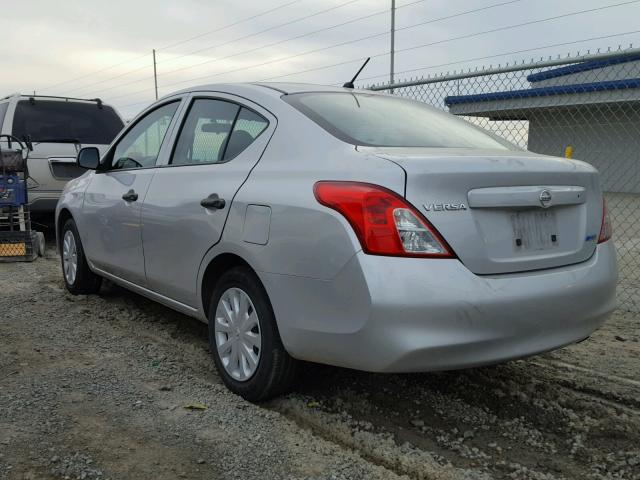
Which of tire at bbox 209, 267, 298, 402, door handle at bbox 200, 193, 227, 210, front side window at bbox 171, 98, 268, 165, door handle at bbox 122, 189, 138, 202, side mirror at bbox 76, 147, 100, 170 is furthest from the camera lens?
side mirror at bbox 76, 147, 100, 170

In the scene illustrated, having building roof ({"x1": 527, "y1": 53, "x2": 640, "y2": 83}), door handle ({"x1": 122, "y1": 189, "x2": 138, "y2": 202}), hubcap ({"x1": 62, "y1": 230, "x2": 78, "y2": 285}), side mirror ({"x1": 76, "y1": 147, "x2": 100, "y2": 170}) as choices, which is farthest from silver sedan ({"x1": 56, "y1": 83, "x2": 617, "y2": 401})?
building roof ({"x1": 527, "y1": 53, "x2": 640, "y2": 83})

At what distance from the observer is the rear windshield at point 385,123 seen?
308cm

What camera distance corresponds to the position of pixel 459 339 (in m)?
2.48

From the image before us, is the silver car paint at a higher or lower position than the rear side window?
lower

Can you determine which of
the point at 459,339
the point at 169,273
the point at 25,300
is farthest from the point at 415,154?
the point at 25,300

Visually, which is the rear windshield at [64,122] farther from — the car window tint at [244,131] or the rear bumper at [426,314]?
the rear bumper at [426,314]

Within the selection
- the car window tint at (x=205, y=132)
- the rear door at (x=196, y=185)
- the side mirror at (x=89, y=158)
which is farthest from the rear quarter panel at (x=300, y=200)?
the side mirror at (x=89, y=158)

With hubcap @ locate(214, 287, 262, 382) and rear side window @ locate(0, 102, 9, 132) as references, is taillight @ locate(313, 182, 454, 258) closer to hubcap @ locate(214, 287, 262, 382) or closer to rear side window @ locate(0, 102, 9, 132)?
hubcap @ locate(214, 287, 262, 382)

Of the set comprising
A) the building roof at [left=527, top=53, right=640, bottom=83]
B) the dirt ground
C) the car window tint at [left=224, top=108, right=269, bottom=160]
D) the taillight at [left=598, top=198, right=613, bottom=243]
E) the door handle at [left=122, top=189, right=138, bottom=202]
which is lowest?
the dirt ground

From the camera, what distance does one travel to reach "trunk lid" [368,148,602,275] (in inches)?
100.0

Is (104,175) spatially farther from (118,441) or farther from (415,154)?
(415,154)

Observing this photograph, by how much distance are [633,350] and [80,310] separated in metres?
4.13

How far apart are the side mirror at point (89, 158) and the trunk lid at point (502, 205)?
294cm

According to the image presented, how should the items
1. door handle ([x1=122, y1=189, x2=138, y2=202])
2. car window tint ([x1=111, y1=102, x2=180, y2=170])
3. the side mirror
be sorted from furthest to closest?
the side mirror
car window tint ([x1=111, y1=102, x2=180, y2=170])
door handle ([x1=122, y1=189, x2=138, y2=202])
